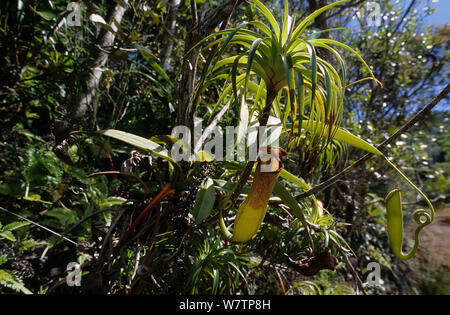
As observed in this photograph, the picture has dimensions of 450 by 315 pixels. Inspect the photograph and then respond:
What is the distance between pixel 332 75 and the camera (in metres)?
0.50

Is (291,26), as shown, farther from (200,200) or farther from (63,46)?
(63,46)

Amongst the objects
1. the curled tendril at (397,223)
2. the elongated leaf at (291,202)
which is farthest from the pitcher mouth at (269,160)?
the curled tendril at (397,223)

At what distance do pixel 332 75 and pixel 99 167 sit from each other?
993 millimetres

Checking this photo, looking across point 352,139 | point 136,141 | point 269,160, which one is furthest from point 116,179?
point 352,139

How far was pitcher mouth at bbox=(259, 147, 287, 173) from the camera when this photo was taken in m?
0.47

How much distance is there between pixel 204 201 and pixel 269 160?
171 mm

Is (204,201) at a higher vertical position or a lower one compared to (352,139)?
lower

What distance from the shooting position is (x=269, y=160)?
478 mm

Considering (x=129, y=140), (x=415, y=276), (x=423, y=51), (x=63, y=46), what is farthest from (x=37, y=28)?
(x=415, y=276)

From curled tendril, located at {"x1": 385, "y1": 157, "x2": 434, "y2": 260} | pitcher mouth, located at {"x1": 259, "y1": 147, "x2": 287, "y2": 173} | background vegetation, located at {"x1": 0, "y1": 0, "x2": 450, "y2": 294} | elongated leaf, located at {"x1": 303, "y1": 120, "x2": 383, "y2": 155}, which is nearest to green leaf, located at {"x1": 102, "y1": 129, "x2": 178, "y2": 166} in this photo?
background vegetation, located at {"x1": 0, "y1": 0, "x2": 450, "y2": 294}

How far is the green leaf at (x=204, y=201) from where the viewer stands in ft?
1.68

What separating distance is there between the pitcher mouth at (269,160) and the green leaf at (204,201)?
5.7 inches

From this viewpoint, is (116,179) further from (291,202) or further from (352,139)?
(352,139)

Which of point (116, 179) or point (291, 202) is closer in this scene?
point (291, 202)
